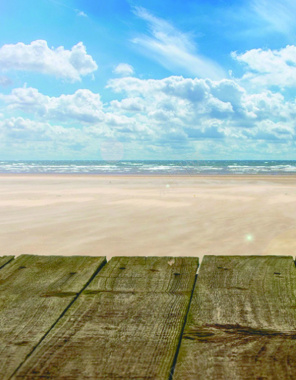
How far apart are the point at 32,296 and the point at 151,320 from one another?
0.55 metres

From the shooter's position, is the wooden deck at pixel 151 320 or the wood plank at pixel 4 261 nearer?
the wooden deck at pixel 151 320

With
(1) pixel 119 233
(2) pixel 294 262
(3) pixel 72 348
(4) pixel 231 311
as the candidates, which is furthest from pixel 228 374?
(1) pixel 119 233

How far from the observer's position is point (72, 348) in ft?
3.95

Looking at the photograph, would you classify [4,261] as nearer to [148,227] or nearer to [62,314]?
[62,314]

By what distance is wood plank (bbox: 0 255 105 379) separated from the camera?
48.4 inches

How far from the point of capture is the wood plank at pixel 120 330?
1105 millimetres

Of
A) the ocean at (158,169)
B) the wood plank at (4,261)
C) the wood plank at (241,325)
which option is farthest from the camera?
the ocean at (158,169)

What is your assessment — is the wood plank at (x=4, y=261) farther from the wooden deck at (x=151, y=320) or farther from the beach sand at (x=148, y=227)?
the beach sand at (x=148, y=227)

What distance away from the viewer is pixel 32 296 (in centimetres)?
161

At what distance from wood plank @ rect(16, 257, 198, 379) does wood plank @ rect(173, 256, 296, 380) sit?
0.06 metres

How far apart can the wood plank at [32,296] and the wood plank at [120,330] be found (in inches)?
1.9

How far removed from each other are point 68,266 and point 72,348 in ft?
2.69

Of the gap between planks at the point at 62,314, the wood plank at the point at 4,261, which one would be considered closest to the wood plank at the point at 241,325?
the gap between planks at the point at 62,314

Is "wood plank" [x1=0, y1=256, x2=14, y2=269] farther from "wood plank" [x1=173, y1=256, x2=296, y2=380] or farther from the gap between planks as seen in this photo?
"wood plank" [x1=173, y1=256, x2=296, y2=380]
